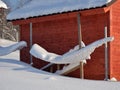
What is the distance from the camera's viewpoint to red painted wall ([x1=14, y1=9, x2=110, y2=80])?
Result: 1880 cm

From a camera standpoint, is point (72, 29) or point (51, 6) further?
point (51, 6)

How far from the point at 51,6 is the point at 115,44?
14.0 ft

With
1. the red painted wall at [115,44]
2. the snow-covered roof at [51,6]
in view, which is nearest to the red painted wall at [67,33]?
the snow-covered roof at [51,6]

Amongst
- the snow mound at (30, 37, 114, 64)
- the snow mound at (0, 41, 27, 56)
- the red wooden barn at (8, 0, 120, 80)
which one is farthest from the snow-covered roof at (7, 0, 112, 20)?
the snow mound at (30, 37, 114, 64)

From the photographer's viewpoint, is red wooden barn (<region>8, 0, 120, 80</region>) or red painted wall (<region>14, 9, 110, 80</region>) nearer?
red wooden barn (<region>8, 0, 120, 80</region>)

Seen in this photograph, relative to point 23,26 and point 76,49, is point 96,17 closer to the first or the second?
point 76,49

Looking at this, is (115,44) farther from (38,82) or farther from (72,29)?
(38,82)

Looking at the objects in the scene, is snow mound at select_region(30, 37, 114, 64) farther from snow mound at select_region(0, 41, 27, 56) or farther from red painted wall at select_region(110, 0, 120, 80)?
snow mound at select_region(0, 41, 27, 56)

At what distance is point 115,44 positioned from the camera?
1881 cm

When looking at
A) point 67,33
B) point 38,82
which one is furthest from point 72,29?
point 38,82

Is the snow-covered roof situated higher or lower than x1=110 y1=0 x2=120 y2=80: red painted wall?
higher

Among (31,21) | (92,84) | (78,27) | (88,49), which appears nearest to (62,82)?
(92,84)

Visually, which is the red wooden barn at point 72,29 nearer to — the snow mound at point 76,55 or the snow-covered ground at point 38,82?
the snow mound at point 76,55

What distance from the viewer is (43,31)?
21.6 m
